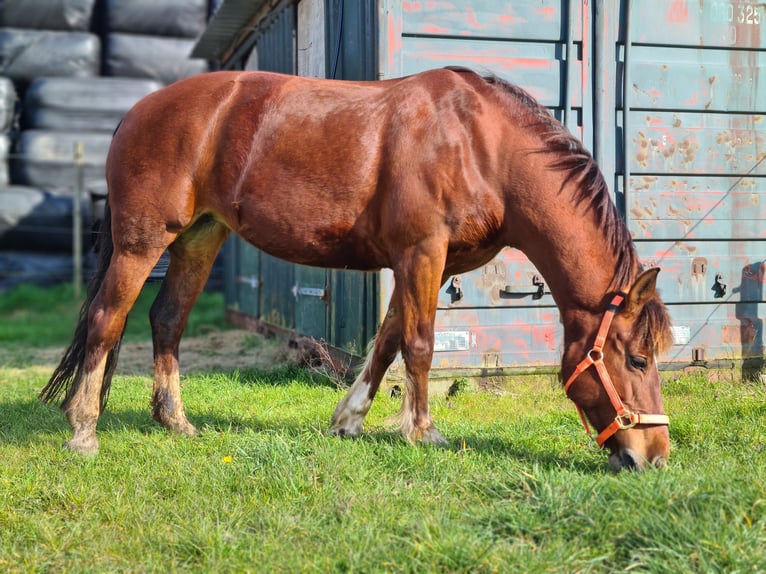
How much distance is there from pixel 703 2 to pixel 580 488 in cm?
468

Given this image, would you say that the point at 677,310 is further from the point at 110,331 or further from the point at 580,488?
the point at 110,331

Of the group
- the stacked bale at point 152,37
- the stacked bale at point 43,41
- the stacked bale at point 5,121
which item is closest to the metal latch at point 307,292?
the stacked bale at point 5,121

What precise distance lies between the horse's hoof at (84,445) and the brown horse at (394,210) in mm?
11

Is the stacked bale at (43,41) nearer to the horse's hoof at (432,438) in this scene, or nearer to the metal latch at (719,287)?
the metal latch at (719,287)

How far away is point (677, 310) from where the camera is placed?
614cm

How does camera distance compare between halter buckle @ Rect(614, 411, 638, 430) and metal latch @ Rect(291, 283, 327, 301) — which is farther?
metal latch @ Rect(291, 283, 327, 301)

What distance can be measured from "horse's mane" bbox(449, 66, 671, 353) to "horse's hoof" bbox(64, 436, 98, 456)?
2688mm

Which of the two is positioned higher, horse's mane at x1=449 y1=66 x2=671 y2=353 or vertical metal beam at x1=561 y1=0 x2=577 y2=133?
vertical metal beam at x1=561 y1=0 x2=577 y2=133

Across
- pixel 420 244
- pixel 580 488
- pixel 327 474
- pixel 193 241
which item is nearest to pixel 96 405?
pixel 193 241

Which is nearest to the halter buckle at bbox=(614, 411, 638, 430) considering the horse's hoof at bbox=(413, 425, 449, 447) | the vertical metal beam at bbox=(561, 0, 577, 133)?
the horse's hoof at bbox=(413, 425, 449, 447)

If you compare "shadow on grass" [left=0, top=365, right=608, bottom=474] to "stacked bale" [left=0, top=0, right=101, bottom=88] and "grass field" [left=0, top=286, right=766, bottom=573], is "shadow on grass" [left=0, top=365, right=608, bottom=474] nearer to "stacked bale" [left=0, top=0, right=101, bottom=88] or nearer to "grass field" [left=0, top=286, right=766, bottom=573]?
"grass field" [left=0, top=286, right=766, bottom=573]

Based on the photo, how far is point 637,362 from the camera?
3533 millimetres

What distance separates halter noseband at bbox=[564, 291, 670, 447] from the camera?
11.3 feet

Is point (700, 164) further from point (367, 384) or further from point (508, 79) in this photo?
point (367, 384)
